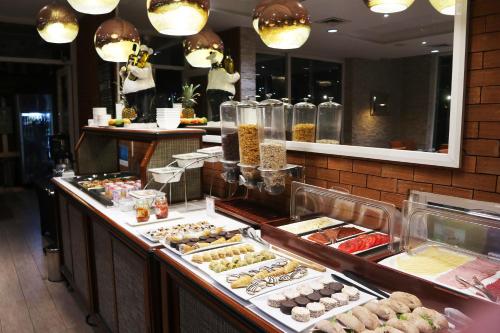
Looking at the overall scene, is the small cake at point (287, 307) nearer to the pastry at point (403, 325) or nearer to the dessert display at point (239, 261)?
the pastry at point (403, 325)

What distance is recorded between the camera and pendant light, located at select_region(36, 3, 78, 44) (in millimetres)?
2938

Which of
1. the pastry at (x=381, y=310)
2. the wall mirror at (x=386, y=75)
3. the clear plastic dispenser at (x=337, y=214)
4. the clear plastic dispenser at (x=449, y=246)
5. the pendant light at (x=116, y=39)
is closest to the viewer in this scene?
the pastry at (x=381, y=310)

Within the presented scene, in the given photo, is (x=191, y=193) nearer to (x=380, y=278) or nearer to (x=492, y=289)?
(x=380, y=278)

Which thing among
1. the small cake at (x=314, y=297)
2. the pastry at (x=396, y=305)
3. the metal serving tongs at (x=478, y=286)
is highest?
the metal serving tongs at (x=478, y=286)

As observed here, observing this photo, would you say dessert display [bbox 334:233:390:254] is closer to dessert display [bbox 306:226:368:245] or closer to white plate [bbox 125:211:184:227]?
dessert display [bbox 306:226:368:245]

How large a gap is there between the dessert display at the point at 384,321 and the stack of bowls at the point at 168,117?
6.62 ft

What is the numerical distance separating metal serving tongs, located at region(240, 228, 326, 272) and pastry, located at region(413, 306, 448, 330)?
1.52ft

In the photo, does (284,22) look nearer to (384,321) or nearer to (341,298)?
(341,298)

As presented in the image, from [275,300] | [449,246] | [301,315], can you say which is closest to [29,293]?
[275,300]

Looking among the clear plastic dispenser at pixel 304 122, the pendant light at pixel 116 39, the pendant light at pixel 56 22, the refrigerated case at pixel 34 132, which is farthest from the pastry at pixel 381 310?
the refrigerated case at pixel 34 132

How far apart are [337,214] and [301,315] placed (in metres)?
0.98

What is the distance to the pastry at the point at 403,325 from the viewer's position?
1.10m

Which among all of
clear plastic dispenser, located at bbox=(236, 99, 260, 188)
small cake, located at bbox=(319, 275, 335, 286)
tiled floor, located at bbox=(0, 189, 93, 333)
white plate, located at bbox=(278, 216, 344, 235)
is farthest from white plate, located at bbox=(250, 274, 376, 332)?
tiled floor, located at bbox=(0, 189, 93, 333)

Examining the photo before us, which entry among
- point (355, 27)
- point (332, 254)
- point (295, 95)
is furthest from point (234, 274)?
point (295, 95)
